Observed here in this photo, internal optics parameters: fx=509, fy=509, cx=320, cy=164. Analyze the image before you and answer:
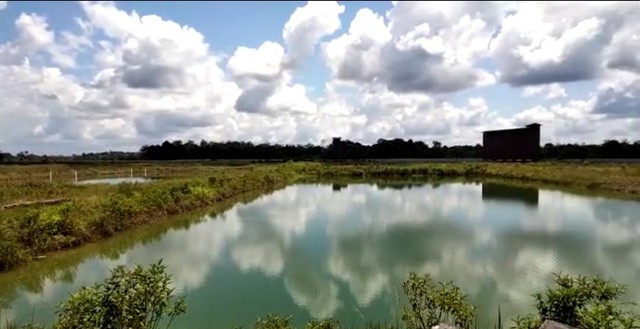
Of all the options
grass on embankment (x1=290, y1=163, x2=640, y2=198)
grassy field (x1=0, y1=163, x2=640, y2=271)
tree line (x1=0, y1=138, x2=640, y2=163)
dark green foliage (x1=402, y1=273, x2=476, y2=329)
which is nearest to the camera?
dark green foliage (x1=402, y1=273, x2=476, y2=329)

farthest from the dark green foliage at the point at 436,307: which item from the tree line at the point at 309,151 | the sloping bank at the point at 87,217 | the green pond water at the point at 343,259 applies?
the tree line at the point at 309,151

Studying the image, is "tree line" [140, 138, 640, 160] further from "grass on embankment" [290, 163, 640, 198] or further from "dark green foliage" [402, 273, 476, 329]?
"dark green foliage" [402, 273, 476, 329]

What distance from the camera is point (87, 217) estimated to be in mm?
13742

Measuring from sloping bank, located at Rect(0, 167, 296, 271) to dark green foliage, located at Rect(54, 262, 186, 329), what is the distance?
654 cm

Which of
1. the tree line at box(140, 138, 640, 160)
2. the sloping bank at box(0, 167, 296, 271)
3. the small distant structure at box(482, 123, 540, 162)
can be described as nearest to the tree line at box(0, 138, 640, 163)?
the tree line at box(140, 138, 640, 160)

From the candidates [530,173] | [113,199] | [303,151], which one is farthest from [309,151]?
[113,199]

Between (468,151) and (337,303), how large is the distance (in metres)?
86.9

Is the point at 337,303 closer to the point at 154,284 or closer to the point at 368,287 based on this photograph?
the point at 368,287

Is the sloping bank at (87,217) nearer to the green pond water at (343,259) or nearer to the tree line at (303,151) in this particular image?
the green pond water at (343,259)

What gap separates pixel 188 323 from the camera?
22.8 feet

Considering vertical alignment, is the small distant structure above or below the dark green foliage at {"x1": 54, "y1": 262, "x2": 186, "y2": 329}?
above

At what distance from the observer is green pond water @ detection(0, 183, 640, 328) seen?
307 inches

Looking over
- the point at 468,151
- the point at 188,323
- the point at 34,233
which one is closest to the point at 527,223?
the point at 188,323

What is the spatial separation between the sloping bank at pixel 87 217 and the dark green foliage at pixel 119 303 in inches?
257
